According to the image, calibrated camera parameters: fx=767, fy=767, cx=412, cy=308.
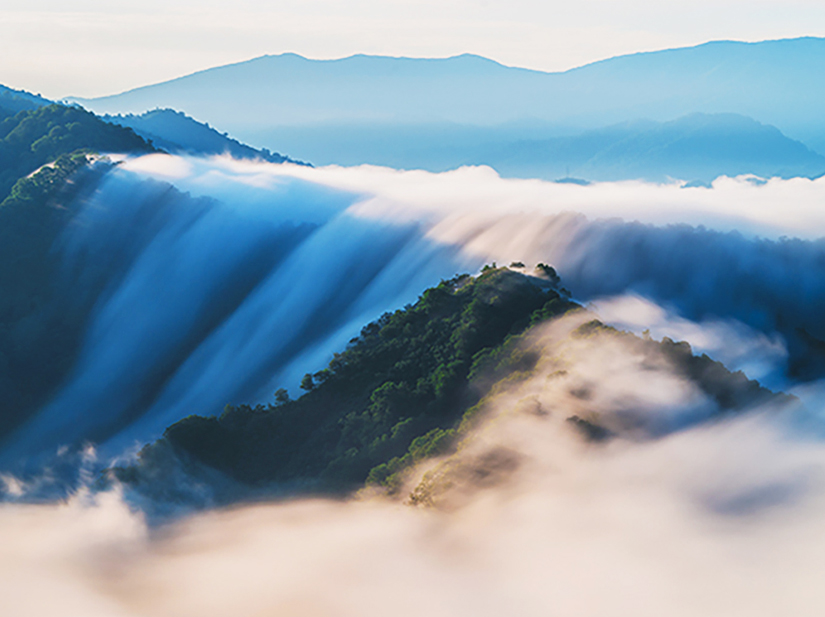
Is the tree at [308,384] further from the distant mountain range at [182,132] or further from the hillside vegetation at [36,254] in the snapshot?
the distant mountain range at [182,132]

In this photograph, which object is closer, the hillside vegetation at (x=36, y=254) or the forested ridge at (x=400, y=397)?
the forested ridge at (x=400, y=397)

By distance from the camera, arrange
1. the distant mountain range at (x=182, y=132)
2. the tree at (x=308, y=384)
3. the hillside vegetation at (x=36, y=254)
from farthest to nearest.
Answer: the distant mountain range at (x=182, y=132), the hillside vegetation at (x=36, y=254), the tree at (x=308, y=384)

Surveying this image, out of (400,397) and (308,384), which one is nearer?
(400,397)

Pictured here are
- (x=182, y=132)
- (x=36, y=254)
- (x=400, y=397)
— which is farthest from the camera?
(x=182, y=132)

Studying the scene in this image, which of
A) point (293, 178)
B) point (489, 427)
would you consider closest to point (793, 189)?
point (293, 178)

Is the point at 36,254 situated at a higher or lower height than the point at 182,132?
lower

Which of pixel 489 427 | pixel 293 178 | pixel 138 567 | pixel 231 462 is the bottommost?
pixel 138 567

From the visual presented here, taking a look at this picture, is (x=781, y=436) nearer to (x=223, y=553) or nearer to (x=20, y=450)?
(x=223, y=553)

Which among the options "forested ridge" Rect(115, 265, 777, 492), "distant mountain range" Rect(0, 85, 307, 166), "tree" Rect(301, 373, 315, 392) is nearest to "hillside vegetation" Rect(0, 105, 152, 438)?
"forested ridge" Rect(115, 265, 777, 492)

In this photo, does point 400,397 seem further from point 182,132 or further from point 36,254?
point 182,132

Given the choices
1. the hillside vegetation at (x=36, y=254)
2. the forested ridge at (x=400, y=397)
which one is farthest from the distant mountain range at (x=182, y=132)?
the forested ridge at (x=400, y=397)

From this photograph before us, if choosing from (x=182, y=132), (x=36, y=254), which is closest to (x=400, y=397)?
(x=36, y=254)
